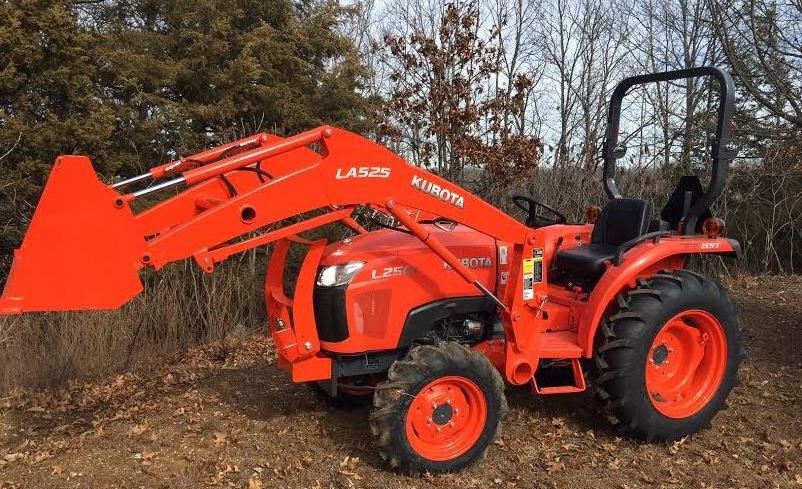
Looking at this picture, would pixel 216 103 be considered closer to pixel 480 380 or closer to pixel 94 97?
pixel 94 97

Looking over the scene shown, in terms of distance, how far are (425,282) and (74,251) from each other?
1962 millimetres

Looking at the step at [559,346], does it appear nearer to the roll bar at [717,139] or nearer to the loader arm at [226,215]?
the loader arm at [226,215]

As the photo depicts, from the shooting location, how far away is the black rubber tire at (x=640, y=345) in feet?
13.3

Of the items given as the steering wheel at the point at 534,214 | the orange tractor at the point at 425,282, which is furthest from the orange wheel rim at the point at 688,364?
the steering wheel at the point at 534,214

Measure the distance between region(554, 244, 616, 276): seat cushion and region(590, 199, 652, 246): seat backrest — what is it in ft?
0.30

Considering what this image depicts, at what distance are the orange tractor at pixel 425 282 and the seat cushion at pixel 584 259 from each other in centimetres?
2

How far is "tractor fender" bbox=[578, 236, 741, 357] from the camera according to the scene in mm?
4062

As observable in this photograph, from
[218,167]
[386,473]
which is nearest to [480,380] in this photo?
[386,473]

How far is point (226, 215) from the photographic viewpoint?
3.23 meters

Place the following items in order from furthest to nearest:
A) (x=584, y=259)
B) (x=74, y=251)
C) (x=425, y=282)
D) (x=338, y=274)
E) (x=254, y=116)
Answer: (x=254, y=116), (x=584, y=259), (x=425, y=282), (x=338, y=274), (x=74, y=251)

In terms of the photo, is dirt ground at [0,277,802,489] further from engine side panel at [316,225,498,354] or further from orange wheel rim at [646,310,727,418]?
engine side panel at [316,225,498,354]

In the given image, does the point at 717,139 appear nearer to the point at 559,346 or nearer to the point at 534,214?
the point at 534,214

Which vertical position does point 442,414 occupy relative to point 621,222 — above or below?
below

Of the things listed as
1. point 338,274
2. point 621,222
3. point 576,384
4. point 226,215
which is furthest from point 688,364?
point 226,215
